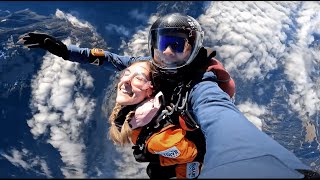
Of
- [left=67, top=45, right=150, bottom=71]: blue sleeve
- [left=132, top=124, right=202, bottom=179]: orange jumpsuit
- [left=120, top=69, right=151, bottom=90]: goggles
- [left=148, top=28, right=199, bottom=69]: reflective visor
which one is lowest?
[left=132, top=124, right=202, bottom=179]: orange jumpsuit

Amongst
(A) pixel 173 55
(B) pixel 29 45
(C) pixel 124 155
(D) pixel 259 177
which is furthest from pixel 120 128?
(C) pixel 124 155

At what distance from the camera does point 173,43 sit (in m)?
4.83

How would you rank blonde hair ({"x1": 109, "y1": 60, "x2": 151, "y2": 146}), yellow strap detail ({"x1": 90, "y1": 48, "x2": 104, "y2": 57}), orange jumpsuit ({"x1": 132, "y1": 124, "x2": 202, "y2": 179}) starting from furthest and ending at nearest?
yellow strap detail ({"x1": 90, "y1": 48, "x2": 104, "y2": 57}), blonde hair ({"x1": 109, "y1": 60, "x2": 151, "y2": 146}), orange jumpsuit ({"x1": 132, "y1": 124, "x2": 202, "y2": 179})

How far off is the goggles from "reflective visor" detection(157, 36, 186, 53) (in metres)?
0.53

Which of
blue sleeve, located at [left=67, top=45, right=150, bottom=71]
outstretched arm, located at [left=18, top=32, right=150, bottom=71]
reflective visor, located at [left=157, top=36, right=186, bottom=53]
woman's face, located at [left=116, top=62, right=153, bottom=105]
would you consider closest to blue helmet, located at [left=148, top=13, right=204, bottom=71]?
reflective visor, located at [left=157, top=36, right=186, bottom=53]

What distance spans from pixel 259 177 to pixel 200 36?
129 inches

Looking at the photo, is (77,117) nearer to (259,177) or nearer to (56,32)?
(56,32)

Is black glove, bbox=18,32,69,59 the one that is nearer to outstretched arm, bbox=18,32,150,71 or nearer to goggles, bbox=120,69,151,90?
outstretched arm, bbox=18,32,150,71

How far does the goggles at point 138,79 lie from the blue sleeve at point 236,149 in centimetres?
124

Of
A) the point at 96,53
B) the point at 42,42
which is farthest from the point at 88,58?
the point at 42,42

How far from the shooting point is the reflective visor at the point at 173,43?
15.7 feet

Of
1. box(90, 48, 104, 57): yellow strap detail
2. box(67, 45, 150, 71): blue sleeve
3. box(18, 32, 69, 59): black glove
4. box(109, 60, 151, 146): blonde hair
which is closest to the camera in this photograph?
box(109, 60, 151, 146): blonde hair

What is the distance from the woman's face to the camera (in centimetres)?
448

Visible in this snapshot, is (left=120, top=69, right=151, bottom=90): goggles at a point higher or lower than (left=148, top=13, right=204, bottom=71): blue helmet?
lower
